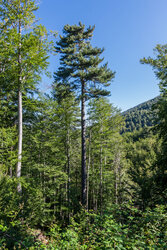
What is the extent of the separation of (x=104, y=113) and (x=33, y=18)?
26.3ft

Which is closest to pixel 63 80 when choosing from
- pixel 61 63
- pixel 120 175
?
pixel 61 63

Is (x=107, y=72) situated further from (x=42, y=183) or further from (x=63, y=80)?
(x=42, y=183)

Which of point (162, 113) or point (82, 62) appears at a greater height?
point (82, 62)

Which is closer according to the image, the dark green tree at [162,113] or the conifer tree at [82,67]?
the dark green tree at [162,113]

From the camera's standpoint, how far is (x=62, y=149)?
52.5ft

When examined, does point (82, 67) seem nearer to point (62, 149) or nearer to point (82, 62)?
point (82, 62)

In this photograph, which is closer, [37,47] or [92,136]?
[37,47]

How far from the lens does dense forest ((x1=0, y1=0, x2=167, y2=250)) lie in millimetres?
3326

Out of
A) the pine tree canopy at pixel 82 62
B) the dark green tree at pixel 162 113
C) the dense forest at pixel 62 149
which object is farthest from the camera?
the pine tree canopy at pixel 82 62

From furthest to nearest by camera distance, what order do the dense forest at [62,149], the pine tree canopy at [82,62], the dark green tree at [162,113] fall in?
the pine tree canopy at [82,62] → the dark green tree at [162,113] → the dense forest at [62,149]

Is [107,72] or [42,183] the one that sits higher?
[107,72]

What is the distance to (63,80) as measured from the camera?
1183 cm

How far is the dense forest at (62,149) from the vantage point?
3.33m

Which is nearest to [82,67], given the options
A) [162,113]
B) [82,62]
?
[82,62]
